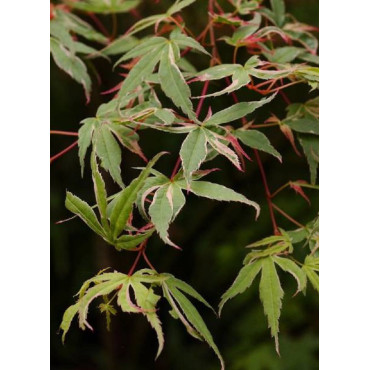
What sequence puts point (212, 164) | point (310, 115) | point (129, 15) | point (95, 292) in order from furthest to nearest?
point (212, 164)
point (129, 15)
point (310, 115)
point (95, 292)

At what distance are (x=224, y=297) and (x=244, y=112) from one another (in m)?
0.21

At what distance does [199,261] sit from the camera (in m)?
1.54

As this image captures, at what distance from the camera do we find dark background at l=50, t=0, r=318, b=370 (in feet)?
4.57

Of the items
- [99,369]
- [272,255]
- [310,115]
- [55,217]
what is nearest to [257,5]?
[310,115]

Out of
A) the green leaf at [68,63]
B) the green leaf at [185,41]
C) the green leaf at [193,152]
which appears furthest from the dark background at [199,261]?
the green leaf at [193,152]

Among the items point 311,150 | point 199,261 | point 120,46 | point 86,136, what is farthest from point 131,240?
point 199,261

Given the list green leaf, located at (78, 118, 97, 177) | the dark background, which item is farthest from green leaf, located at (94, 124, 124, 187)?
the dark background

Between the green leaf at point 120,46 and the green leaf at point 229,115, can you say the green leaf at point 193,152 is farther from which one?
the green leaf at point 120,46

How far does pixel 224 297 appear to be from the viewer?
0.62 metres

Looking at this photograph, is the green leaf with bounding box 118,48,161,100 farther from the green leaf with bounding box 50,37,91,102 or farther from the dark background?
the dark background

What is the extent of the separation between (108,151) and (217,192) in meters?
0.15

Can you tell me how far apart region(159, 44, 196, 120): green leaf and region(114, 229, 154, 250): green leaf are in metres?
0.14

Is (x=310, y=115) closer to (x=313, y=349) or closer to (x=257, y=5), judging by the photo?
(x=257, y=5)

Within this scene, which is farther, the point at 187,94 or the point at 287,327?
the point at 287,327
